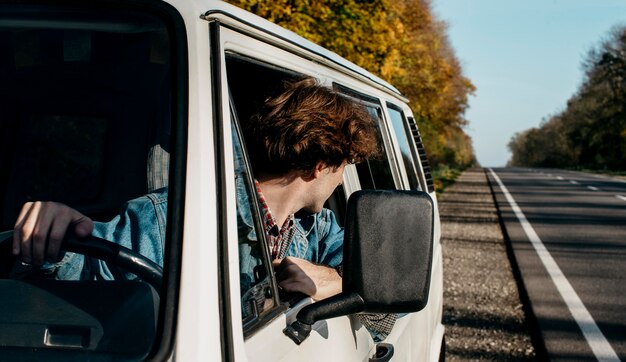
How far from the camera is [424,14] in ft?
104

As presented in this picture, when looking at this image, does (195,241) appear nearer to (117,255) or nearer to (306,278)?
(117,255)

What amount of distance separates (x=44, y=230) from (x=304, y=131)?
0.70 meters

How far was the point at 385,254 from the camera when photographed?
1.60 meters

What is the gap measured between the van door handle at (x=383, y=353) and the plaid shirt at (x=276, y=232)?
0.45m

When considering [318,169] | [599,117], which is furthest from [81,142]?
[599,117]

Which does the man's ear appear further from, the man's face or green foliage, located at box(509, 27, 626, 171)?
green foliage, located at box(509, 27, 626, 171)

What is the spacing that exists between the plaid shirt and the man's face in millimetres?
80

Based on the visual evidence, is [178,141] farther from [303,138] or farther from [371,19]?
[371,19]

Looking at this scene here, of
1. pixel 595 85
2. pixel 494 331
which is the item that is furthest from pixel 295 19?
pixel 595 85

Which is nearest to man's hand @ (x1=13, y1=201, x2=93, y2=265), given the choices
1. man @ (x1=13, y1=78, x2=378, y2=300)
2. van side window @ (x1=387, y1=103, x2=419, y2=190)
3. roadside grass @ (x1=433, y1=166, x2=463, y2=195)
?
man @ (x1=13, y1=78, x2=378, y2=300)

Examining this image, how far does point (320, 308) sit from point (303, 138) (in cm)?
51

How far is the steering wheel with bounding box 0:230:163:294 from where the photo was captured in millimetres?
1571

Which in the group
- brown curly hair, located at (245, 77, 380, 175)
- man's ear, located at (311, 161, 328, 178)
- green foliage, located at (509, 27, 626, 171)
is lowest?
man's ear, located at (311, 161, 328, 178)

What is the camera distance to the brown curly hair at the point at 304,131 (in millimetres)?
2010
